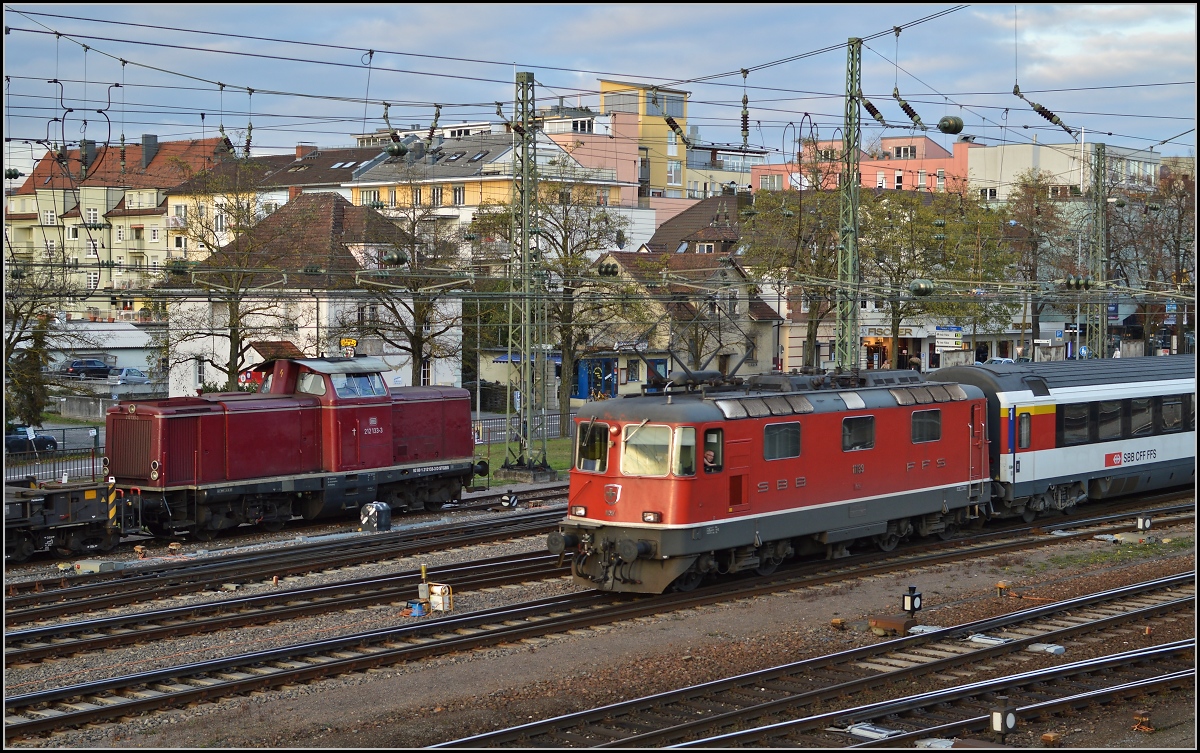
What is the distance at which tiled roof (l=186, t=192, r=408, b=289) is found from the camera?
139 feet

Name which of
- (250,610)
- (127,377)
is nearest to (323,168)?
(127,377)

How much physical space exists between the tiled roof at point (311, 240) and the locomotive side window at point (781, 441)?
885 inches

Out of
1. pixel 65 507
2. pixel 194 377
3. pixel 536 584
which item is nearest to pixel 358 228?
pixel 194 377

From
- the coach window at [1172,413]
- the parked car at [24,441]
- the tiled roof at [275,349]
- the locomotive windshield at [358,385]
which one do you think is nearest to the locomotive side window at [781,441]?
the locomotive windshield at [358,385]

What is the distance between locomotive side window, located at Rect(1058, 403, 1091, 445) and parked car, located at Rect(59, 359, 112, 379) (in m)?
55.2

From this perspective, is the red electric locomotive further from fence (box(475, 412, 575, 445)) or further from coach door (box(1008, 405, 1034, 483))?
fence (box(475, 412, 575, 445))

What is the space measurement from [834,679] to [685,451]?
15.5 feet

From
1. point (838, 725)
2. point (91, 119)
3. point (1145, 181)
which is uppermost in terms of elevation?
point (1145, 181)

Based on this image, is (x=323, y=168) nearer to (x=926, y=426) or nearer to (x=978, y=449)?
(x=978, y=449)

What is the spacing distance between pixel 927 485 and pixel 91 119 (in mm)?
20240

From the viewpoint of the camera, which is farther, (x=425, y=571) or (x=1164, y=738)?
(x=425, y=571)

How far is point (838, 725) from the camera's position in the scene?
507 inches

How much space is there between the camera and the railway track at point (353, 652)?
13539 mm

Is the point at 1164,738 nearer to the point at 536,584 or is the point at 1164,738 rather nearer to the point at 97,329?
the point at 536,584
